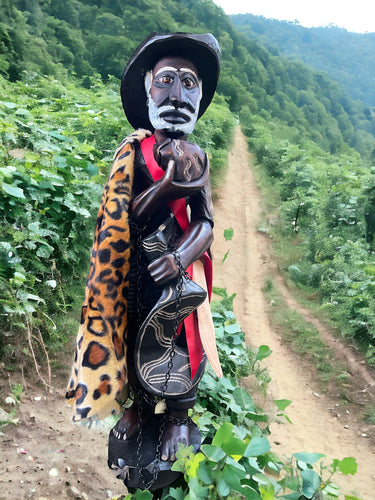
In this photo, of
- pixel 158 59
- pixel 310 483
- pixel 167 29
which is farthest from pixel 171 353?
pixel 167 29


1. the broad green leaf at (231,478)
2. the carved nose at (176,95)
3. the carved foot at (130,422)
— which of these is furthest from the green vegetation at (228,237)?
the carved nose at (176,95)

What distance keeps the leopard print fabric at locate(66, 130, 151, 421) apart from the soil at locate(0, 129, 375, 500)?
2.21 feet

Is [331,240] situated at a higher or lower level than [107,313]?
lower

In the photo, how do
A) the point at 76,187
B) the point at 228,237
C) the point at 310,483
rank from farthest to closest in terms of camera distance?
the point at 228,237 → the point at 76,187 → the point at 310,483

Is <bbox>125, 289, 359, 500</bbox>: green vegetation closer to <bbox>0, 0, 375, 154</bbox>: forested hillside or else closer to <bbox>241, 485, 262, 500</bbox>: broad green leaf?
<bbox>241, 485, 262, 500</bbox>: broad green leaf

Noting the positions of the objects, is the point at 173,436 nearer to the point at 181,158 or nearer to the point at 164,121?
the point at 181,158

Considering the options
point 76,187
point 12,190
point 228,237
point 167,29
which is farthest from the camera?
point 167,29

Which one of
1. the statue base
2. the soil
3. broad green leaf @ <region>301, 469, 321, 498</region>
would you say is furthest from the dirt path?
the statue base

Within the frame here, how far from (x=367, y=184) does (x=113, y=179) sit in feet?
22.4

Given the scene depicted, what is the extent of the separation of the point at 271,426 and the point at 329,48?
255 ft

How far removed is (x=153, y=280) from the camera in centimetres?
222

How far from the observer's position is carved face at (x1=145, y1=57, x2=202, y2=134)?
2.23 m

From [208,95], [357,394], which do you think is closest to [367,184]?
[357,394]

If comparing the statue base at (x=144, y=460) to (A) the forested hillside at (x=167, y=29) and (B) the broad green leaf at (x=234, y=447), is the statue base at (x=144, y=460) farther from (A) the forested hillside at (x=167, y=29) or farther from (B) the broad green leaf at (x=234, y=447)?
(A) the forested hillside at (x=167, y=29)
